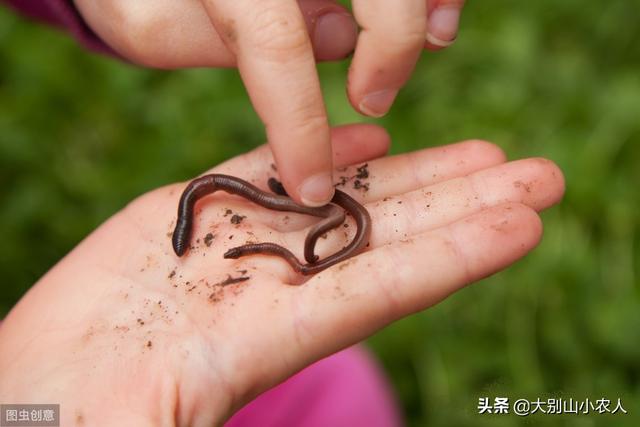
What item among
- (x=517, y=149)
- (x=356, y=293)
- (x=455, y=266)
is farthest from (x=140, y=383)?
(x=517, y=149)

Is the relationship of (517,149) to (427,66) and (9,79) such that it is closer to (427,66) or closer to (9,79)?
(427,66)

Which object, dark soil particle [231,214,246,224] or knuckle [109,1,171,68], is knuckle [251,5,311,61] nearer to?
knuckle [109,1,171,68]

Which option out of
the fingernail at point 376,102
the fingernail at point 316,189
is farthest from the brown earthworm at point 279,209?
the fingernail at point 376,102

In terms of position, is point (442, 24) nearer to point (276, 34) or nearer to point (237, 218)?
point (276, 34)

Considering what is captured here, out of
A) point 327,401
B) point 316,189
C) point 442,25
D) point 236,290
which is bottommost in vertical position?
point 327,401

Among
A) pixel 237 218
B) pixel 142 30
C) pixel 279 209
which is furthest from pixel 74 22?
pixel 279 209

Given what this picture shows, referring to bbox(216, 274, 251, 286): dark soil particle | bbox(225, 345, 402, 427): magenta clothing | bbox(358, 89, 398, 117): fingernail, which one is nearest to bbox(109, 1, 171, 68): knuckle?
bbox(358, 89, 398, 117): fingernail
